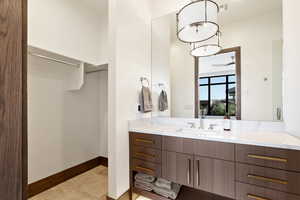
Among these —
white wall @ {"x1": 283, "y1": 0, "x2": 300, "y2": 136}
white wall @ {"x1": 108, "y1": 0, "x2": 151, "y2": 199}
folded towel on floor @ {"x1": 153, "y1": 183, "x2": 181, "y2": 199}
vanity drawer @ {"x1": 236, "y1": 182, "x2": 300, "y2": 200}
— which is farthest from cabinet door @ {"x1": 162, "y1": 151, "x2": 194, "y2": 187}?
white wall @ {"x1": 283, "y1": 0, "x2": 300, "y2": 136}

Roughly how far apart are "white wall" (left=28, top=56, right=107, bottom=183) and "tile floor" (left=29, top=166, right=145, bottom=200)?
0.23 m

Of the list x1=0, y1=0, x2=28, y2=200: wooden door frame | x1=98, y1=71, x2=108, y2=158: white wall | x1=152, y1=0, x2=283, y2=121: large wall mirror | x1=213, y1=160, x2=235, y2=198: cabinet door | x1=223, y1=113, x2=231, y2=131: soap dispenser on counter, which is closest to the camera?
x1=0, y1=0, x2=28, y2=200: wooden door frame

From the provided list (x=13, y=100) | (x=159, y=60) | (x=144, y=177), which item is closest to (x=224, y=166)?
(x=144, y=177)

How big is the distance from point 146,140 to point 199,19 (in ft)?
4.44

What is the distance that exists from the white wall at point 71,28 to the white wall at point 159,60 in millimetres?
768

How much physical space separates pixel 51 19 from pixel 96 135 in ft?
6.40

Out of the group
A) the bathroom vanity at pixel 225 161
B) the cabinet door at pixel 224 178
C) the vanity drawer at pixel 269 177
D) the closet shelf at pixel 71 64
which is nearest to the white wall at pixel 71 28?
the closet shelf at pixel 71 64

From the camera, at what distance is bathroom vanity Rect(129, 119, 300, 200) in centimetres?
104

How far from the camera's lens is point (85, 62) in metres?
2.00

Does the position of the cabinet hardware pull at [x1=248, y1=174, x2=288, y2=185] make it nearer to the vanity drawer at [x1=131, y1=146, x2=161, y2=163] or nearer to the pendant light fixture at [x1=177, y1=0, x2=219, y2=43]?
the vanity drawer at [x1=131, y1=146, x2=161, y2=163]

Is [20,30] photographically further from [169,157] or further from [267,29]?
[267,29]

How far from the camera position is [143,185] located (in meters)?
1.72

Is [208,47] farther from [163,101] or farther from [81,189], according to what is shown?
[81,189]

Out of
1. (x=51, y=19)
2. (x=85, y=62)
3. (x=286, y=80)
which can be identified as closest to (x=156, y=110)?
(x=85, y=62)
